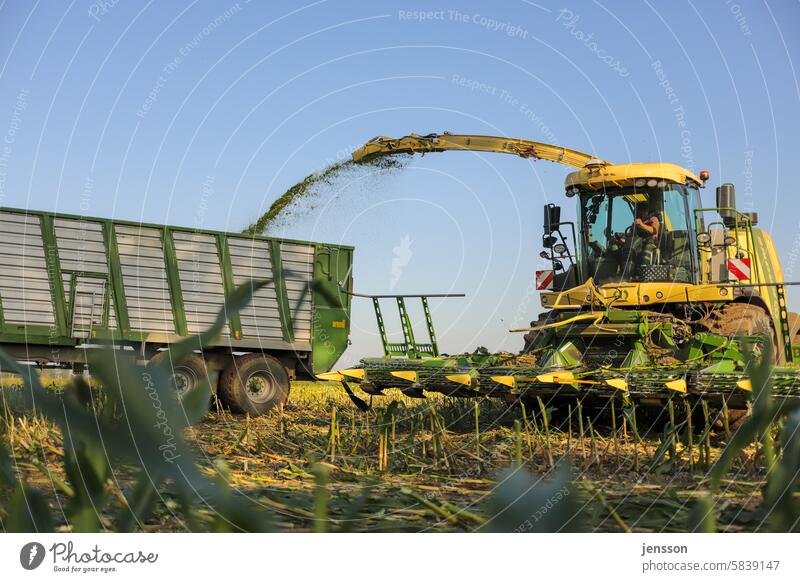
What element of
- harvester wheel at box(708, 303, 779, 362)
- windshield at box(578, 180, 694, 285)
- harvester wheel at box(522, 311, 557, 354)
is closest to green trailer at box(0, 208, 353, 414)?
harvester wheel at box(522, 311, 557, 354)

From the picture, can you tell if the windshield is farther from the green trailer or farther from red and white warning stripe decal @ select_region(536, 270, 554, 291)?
the green trailer

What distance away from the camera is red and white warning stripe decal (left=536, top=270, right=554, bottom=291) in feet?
33.1

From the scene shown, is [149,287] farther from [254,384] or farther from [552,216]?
[552,216]

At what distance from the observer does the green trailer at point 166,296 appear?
436 inches

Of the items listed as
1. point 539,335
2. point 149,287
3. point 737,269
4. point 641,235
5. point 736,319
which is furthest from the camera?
point 149,287

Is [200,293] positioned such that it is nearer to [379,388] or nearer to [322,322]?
[322,322]

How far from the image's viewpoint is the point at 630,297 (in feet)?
29.5

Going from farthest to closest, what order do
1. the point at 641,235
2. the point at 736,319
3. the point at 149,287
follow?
1. the point at 149,287
2. the point at 641,235
3. the point at 736,319

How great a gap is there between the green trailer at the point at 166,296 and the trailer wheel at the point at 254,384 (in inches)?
0.6

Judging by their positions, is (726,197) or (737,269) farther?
(737,269)

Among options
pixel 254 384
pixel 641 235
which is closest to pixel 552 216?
pixel 641 235

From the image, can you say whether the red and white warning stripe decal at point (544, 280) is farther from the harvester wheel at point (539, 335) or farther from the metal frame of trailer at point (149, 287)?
the metal frame of trailer at point (149, 287)

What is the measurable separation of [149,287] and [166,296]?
0.28 meters

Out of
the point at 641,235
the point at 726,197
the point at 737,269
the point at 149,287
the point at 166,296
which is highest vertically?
the point at 726,197
